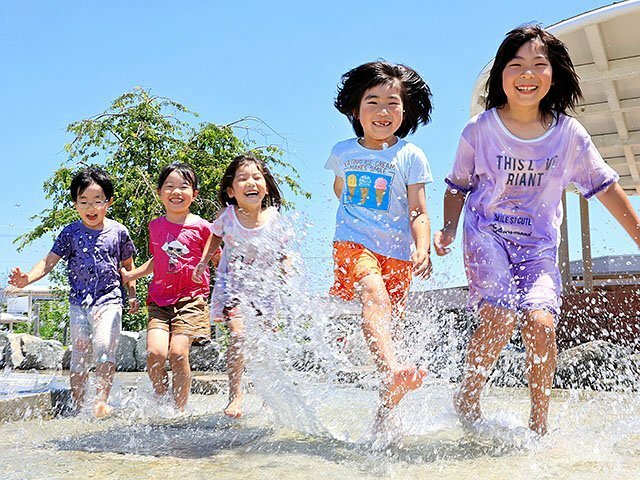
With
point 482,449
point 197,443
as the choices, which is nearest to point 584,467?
point 482,449

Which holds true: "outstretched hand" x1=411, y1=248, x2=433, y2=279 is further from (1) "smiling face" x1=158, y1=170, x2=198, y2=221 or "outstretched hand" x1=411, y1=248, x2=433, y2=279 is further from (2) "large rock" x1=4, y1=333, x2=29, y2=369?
(2) "large rock" x1=4, y1=333, x2=29, y2=369

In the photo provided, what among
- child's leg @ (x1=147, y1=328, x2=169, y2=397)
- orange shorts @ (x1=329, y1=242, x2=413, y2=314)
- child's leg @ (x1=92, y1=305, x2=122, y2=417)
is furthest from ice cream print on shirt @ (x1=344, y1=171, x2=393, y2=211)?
child's leg @ (x1=92, y1=305, x2=122, y2=417)

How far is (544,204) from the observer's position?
2.96 metres

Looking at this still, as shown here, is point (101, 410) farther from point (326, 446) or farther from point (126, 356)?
point (126, 356)

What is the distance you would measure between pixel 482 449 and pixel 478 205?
0.98m

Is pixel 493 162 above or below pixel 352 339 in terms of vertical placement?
above

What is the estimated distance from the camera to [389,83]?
3359mm

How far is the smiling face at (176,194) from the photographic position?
4.26m

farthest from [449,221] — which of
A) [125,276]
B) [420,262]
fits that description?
[125,276]

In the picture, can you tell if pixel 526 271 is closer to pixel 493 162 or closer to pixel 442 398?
pixel 493 162

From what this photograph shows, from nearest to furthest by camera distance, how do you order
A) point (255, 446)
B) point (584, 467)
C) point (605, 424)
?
point (584, 467) → point (255, 446) → point (605, 424)

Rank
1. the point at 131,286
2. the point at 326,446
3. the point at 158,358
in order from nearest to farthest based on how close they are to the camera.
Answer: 1. the point at 326,446
2. the point at 158,358
3. the point at 131,286

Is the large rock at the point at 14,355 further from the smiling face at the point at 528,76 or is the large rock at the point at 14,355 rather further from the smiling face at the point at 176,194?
the smiling face at the point at 528,76

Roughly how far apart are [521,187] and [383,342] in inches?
33.2
